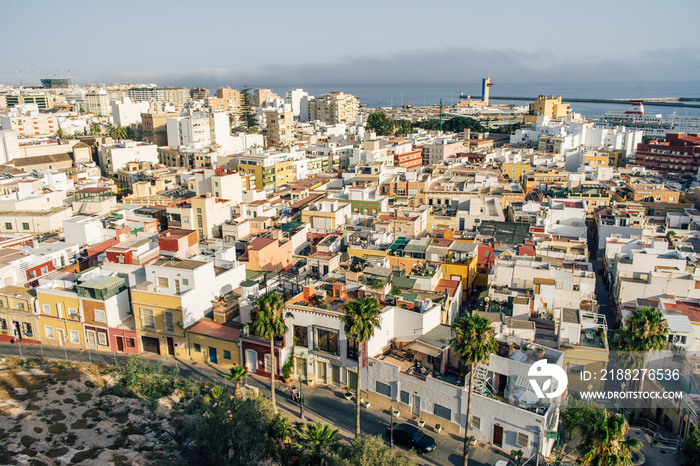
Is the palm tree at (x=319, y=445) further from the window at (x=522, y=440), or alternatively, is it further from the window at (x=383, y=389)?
the window at (x=522, y=440)

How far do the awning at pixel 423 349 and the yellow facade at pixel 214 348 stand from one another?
10.7 m

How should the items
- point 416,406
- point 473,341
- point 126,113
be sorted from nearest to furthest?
1. point 473,341
2. point 416,406
3. point 126,113

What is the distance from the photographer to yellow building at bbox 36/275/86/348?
3481cm

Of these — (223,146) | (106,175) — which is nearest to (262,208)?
(106,175)

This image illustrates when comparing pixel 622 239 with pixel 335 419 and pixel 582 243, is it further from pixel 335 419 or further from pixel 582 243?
pixel 335 419

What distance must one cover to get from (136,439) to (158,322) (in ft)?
29.4

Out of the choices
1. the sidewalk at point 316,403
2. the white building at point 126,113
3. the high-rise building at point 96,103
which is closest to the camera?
the sidewalk at point 316,403

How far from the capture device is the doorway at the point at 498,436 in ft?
82.5

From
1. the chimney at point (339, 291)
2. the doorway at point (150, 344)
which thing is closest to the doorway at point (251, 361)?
the chimney at point (339, 291)

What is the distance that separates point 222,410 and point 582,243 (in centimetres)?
3713

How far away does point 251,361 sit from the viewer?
31.8 m

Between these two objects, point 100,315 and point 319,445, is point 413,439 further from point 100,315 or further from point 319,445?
point 100,315

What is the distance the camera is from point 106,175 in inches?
3442

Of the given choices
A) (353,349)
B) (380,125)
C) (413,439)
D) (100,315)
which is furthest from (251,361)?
(380,125)
